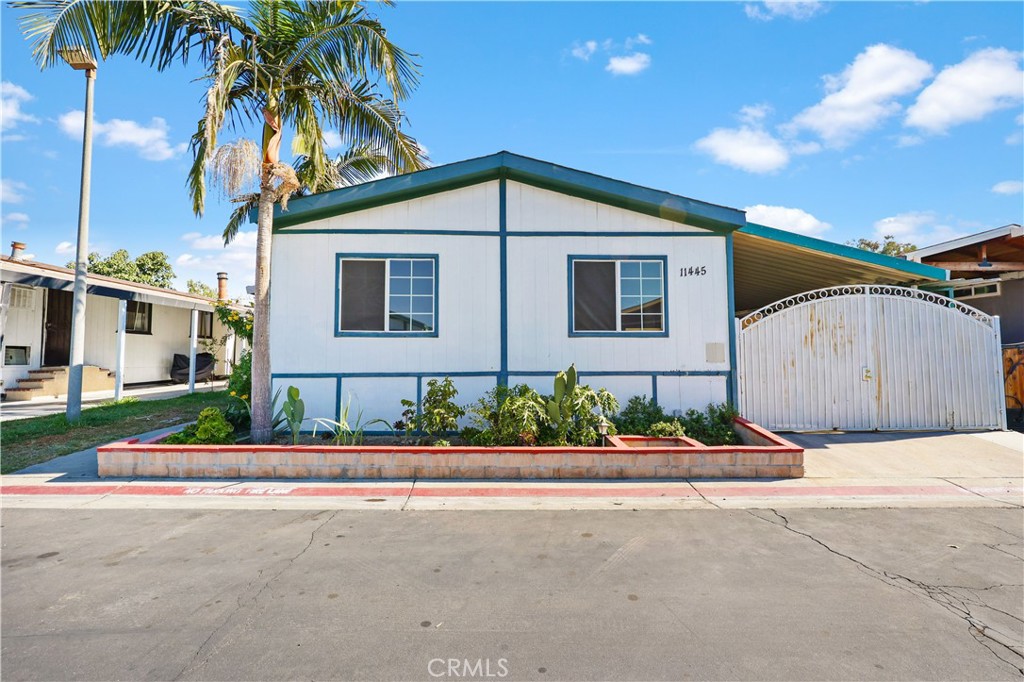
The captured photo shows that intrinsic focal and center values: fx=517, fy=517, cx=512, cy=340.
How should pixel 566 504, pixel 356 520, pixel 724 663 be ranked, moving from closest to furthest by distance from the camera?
pixel 724 663, pixel 356 520, pixel 566 504

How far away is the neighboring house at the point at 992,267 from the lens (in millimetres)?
11617

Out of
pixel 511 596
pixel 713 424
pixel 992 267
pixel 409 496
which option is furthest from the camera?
pixel 992 267

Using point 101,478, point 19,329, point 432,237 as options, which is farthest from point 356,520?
point 19,329

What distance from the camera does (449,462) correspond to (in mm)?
6945

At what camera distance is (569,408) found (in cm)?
756

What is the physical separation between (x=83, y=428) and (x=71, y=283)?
5454 millimetres

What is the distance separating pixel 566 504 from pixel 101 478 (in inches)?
240

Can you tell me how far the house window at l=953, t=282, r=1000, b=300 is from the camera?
12.7 m

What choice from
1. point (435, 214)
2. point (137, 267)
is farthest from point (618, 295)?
point (137, 267)

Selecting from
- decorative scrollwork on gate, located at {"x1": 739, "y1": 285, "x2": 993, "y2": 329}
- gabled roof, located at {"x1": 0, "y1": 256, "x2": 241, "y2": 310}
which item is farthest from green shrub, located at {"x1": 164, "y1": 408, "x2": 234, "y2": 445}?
decorative scrollwork on gate, located at {"x1": 739, "y1": 285, "x2": 993, "y2": 329}

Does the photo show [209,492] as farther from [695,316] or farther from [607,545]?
[695,316]

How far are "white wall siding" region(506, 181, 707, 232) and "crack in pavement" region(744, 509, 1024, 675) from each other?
19.3 ft

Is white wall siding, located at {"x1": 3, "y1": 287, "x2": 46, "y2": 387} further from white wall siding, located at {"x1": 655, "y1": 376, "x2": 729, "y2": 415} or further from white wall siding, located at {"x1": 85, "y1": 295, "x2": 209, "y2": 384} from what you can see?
white wall siding, located at {"x1": 655, "y1": 376, "x2": 729, "y2": 415}

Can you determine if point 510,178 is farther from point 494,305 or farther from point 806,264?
point 806,264
